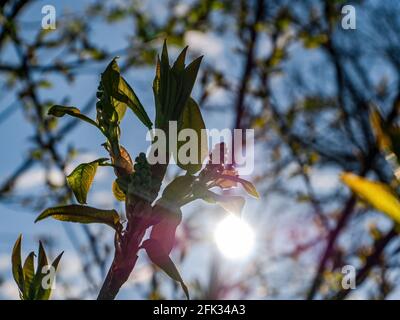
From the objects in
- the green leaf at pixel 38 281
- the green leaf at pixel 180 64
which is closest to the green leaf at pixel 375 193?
the green leaf at pixel 180 64

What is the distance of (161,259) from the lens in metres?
0.69

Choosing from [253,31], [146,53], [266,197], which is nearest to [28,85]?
[146,53]

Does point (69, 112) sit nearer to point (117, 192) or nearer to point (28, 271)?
point (117, 192)

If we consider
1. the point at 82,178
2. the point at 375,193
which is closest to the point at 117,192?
the point at 82,178

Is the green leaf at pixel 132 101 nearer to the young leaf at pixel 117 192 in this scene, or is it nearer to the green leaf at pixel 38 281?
the young leaf at pixel 117 192

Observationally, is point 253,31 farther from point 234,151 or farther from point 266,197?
point 234,151

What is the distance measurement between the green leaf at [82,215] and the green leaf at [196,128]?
121 mm

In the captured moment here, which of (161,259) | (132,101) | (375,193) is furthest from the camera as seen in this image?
(132,101)

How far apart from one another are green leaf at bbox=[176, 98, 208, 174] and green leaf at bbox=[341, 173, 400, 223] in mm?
350

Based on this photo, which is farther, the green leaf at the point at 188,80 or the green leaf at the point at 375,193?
the green leaf at the point at 188,80

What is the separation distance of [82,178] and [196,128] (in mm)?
185

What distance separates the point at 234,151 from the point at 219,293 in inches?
135

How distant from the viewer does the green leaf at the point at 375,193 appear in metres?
0.41

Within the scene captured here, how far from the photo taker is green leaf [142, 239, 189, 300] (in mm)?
678
